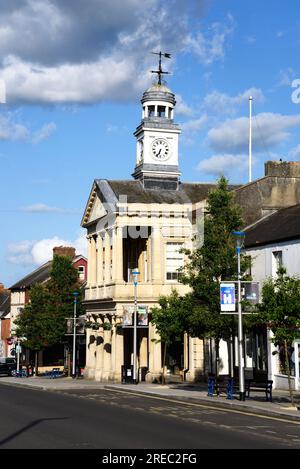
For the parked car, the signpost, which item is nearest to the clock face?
the parked car

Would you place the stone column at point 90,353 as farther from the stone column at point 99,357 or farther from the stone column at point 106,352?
the stone column at point 106,352

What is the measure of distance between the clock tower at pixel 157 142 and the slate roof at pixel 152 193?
2.68ft

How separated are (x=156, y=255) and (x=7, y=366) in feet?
A: 85.2

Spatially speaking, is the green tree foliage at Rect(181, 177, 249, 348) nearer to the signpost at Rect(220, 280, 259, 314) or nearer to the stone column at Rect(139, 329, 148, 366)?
the signpost at Rect(220, 280, 259, 314)

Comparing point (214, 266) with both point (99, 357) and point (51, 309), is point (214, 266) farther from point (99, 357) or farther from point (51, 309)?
point (51, 309)

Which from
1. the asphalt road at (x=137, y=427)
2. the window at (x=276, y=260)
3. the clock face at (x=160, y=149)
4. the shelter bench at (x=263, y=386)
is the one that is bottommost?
the asphalt road at (x=137, y=427)

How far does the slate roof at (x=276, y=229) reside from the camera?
4141 centimetres

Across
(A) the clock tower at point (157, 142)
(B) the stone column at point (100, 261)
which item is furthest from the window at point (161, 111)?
(B) the stone column at point (100, 261)

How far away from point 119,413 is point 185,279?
11249mm

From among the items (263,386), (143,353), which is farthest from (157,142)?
(263,386)

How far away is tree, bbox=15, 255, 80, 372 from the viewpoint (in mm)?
69938

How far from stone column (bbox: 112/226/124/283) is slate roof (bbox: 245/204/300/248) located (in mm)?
12316

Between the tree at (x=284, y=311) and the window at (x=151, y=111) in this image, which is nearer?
the tree at (x=284, y=311)

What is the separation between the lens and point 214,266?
3734cm
